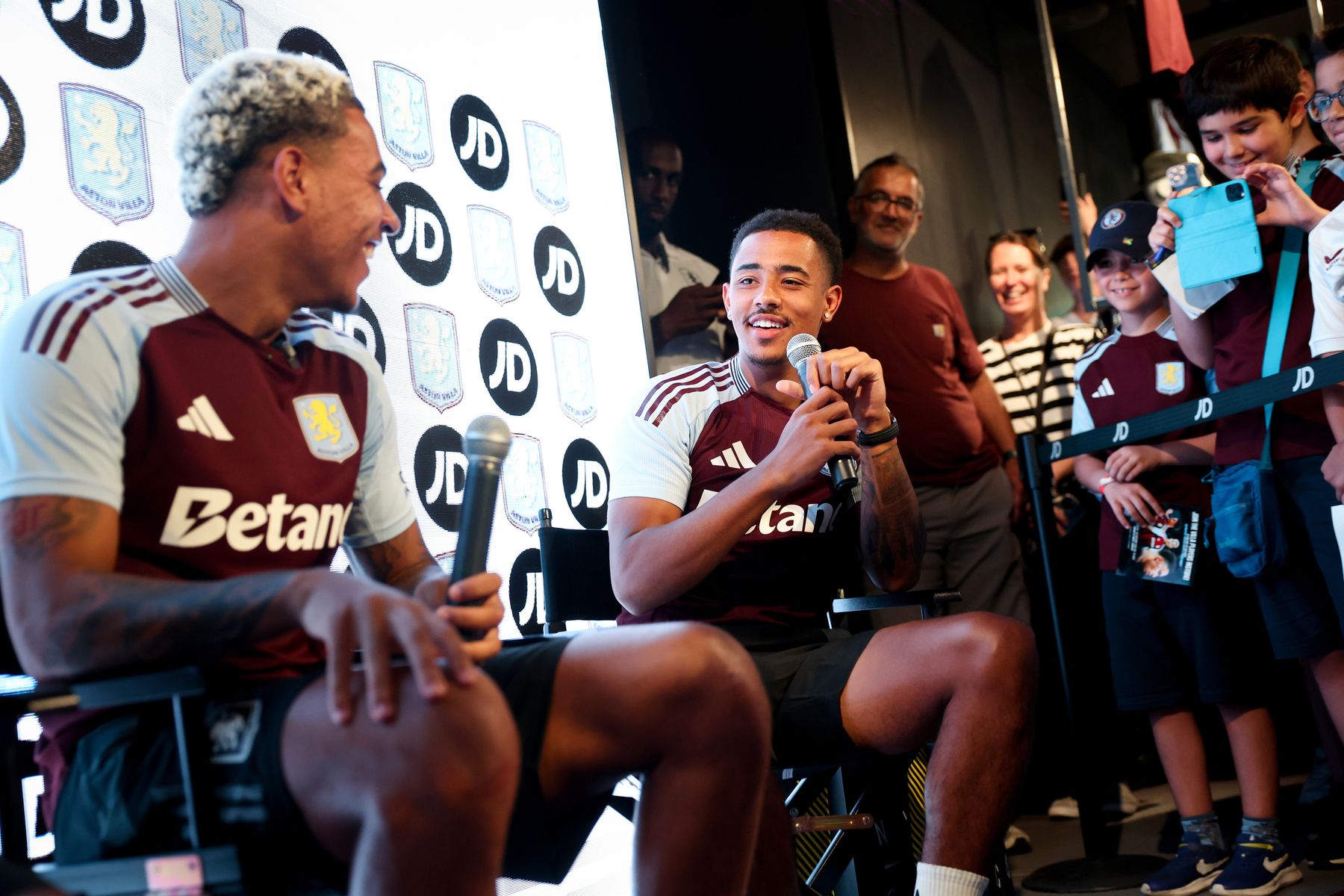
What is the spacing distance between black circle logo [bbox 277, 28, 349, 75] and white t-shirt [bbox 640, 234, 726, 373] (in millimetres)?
1272

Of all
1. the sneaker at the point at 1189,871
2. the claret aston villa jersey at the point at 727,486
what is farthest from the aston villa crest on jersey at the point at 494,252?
the sneaker at the point at 1189,871

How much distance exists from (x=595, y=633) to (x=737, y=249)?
4.76 ft

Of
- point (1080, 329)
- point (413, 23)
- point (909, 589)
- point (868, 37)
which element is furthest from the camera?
point (868, 37)

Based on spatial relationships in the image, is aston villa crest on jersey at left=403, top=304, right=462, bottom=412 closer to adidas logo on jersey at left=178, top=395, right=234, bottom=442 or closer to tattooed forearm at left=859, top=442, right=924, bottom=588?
tattooed forearm at left=859, top=442, right=924, bottom=588

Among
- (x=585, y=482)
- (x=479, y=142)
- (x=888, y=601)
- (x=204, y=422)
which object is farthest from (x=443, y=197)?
(x=204, y=422)

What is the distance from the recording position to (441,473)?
9.16 ft

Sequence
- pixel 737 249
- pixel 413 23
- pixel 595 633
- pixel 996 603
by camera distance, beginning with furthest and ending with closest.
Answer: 1. pixel 996 603
2. pixel 413 23
3. pixel 737 249
4. pixel 595 633

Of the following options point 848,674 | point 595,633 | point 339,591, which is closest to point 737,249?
point 848,674

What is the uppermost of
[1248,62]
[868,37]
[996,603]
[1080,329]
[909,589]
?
[868,37]

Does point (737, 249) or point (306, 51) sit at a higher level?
point (306, 51)

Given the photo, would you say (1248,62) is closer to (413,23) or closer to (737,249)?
(737,249)

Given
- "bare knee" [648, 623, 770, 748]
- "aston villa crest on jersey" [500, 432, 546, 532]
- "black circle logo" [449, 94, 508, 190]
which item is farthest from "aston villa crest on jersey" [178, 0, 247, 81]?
"bare knee" [648, 623, 770, 748]

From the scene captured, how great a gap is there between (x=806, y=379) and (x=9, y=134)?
146cm

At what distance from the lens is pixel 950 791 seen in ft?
5.90
